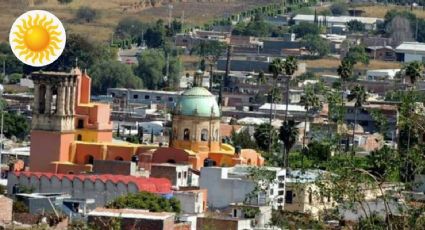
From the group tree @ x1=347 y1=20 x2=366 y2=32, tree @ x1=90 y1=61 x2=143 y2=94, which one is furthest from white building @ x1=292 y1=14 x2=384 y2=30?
tree @ x1=90 y1=61 x2=143 y2=94

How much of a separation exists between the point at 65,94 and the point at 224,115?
4071cm

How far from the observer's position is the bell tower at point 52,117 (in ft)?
259

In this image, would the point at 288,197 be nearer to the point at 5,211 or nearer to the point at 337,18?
the point at 5,211

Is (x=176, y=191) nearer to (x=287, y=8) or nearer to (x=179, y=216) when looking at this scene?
(x=179, y=216)

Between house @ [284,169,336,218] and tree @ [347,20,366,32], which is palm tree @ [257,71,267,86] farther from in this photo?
house @ [284,169,336,218]

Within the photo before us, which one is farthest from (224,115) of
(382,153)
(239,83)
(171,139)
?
(382,153)

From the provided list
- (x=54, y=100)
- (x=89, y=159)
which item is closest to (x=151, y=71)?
(x=54, y=100)

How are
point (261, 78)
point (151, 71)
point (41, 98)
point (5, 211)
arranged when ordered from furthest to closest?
point (151, 71), point (261, 78), point (41, 98), point (5, 211)

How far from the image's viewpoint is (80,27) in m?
160

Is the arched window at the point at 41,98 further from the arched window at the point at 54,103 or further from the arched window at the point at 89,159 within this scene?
the arched window at the point at 89,159

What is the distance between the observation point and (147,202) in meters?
63.1

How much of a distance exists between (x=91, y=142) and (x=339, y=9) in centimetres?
10256

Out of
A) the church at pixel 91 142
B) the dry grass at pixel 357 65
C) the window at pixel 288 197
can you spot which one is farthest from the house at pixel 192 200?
the dry grass at pixel 357 65

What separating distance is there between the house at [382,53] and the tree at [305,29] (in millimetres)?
9440
